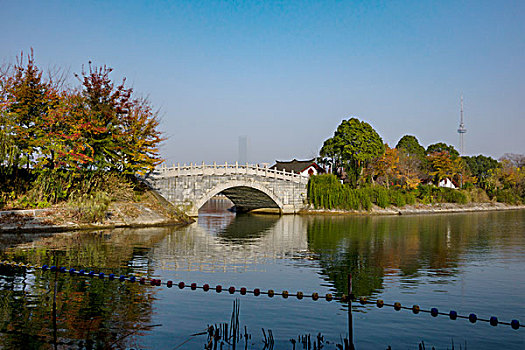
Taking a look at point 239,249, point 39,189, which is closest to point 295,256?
point 239,249

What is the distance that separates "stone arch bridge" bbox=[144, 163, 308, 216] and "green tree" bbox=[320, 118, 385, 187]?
905cm

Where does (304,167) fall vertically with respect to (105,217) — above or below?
above

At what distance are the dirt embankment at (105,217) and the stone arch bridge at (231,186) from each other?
133 inches

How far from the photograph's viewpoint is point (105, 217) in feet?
96.5

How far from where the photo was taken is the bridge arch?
42.9 m

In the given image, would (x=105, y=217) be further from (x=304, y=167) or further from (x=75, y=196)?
(x=304, y=167)

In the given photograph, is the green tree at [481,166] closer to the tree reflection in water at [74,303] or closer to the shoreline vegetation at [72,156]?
the shoreline vegetation at [72,156]

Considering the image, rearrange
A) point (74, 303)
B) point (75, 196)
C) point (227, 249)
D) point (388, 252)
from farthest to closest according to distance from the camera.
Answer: point (75, 196) < point (227, 249) < point (388, 252) < point (74, 303)

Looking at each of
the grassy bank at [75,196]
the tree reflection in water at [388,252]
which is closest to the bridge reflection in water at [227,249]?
the tree reflection in water at [388,252]

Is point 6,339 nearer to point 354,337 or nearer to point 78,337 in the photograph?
point 78,337

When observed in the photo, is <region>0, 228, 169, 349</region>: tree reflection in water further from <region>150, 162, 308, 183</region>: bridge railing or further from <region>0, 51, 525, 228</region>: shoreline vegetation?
<region>150, 162, 308, 183</region>: bridge railing

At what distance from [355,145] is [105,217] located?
119 feet

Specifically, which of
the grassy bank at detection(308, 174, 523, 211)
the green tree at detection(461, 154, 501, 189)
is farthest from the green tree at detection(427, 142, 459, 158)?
the grassy bank at detection(308, 174, 523, 211)

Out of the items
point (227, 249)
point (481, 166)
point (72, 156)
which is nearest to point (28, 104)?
point (72, 156)
